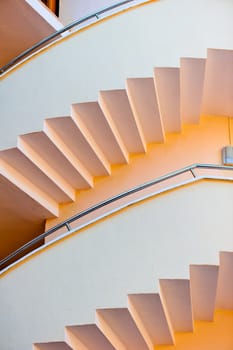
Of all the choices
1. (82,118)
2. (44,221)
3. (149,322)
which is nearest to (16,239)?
(44,221)

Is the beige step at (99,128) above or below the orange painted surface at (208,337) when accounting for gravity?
above

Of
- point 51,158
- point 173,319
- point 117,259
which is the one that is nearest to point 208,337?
point 173,319

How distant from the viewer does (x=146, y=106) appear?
704cm

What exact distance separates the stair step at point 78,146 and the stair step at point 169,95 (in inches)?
36.5

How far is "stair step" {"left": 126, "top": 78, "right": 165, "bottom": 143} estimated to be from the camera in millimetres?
6738

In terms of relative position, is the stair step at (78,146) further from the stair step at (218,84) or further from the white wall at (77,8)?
the white wall at (77,8)

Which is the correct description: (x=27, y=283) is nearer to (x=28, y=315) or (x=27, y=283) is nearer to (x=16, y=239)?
(x=28, y=315)

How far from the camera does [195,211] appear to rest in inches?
222

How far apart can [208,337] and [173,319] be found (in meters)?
0.64

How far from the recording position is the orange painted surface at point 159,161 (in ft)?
25.3

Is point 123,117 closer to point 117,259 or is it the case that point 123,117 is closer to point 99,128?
point 99,128

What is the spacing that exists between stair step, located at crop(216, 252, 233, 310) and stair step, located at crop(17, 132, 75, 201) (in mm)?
2304

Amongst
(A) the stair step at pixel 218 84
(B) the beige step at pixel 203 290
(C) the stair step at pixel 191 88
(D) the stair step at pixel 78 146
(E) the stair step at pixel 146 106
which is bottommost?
(B) the beige step at pixel 203 290

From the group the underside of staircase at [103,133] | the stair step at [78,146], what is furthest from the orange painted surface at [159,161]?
the stair step at [78,146]
